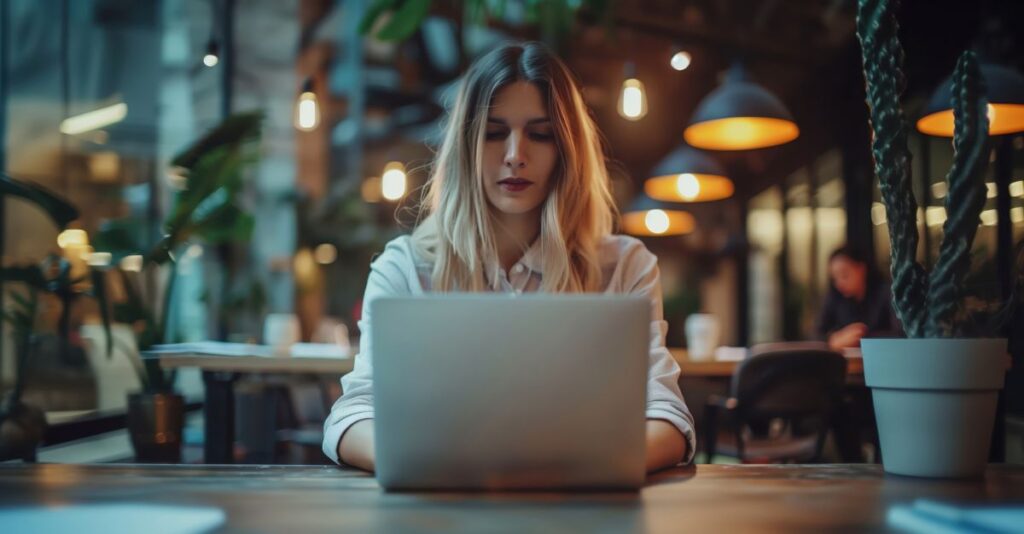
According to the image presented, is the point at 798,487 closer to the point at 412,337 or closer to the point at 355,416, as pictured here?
the point at 412,337

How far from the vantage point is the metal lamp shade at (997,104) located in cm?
223

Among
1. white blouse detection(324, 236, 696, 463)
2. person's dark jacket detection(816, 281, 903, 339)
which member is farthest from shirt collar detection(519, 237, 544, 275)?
person's dark jacket detection(816, 281, 903, 339)

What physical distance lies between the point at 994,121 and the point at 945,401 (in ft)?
3.45

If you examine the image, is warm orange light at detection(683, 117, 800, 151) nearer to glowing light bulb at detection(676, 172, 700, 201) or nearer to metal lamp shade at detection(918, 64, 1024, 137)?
metal lamp shade at detection(918, 64, 1024, 137)

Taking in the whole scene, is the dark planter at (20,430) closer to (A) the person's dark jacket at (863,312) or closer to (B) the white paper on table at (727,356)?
(B) the white paper on table at (727,356)

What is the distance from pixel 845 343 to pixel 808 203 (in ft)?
14.7

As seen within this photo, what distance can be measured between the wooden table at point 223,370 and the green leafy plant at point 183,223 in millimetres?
144

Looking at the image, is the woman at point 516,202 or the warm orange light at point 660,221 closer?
the woman at point 516,202

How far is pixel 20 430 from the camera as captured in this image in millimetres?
2639

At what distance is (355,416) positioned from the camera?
1.26 metres

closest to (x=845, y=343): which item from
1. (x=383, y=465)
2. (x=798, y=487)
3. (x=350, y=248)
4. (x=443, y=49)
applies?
(x=798, y=487)

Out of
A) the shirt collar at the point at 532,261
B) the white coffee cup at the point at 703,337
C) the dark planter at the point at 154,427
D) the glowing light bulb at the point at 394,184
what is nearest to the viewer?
the shirt collar at the point at 532,261

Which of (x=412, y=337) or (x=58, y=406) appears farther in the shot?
(x=58, y=406)

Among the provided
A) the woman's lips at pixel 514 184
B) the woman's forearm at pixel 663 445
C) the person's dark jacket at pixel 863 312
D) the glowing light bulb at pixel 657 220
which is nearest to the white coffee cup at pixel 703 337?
the person's dark jacket at pixel 863 312
